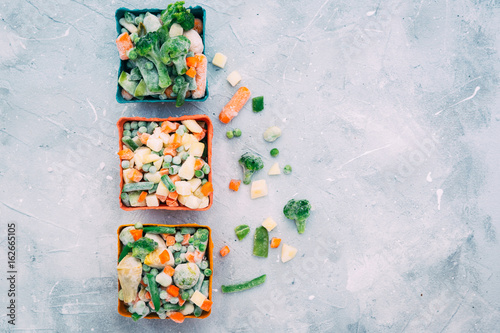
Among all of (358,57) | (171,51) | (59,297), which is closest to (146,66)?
(171,51)

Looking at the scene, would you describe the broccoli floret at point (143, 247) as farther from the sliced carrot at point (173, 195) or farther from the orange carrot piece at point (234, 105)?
the orange carrot piece at point (234, 105)

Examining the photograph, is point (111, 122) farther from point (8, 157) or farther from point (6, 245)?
point (6, 245)

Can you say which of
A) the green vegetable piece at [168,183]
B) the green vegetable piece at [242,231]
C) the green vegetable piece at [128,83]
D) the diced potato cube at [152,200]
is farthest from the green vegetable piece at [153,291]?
the green vegetable piece at [128,83]

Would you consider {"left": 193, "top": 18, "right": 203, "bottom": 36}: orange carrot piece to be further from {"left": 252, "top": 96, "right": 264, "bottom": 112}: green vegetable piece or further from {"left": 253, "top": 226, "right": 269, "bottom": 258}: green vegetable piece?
{"left": 253, "top": 226, "right": 269, "bottom": 258}: green vegetable piece

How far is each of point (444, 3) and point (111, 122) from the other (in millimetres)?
2524

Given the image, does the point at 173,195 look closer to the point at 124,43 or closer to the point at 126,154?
the point at 126,154

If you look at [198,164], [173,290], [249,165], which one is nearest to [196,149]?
[198,164]

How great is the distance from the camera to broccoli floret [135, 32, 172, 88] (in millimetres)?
2311

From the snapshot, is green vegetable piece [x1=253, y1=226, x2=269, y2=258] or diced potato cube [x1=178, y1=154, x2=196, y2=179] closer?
diced potato cube [x1=178, y1=154, x2=196, y2=179]

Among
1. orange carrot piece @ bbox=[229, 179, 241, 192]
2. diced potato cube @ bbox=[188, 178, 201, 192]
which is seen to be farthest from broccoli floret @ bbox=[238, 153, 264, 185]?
diced potato cube @ bbox=[188, 178, 201, 192]

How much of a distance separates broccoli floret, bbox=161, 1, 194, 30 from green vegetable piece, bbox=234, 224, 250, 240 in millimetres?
1345

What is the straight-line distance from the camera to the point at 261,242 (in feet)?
9.26

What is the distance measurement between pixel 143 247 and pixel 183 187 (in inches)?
16.6

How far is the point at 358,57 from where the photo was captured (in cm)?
290
